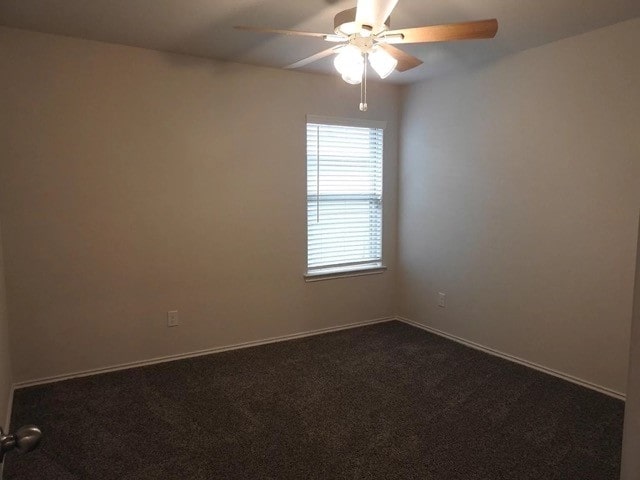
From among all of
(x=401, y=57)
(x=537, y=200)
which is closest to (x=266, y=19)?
(x=401, y=57)

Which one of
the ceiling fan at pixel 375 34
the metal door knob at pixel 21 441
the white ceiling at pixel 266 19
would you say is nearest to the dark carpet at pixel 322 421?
the metal door knob at pixel 21 441

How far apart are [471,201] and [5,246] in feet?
11.7

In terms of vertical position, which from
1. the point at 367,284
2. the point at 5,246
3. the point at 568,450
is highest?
the point at 5,246

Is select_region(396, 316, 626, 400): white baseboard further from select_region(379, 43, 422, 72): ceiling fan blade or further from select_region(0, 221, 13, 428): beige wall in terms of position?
select_region(0, 221, 13, 428): beige wall

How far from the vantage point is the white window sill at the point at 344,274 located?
3891mm

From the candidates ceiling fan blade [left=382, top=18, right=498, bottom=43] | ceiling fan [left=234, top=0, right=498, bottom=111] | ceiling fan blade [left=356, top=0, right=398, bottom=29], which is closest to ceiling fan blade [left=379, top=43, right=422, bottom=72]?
ceiling fan [left=234, top=0, right=498, bottom=111]

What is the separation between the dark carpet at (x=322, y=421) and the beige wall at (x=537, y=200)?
1.41 feet

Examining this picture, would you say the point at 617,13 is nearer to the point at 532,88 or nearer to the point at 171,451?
the point at 532,88

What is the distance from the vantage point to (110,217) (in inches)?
121

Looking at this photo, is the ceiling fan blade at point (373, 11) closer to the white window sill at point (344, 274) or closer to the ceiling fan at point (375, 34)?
the ceiling fan at point (375, 34)

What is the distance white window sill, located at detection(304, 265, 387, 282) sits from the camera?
389 cm

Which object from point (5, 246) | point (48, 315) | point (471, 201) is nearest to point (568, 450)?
point (471, 201)

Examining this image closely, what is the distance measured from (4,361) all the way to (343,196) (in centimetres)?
287

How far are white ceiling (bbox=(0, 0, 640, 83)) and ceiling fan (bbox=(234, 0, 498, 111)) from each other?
417 mm
